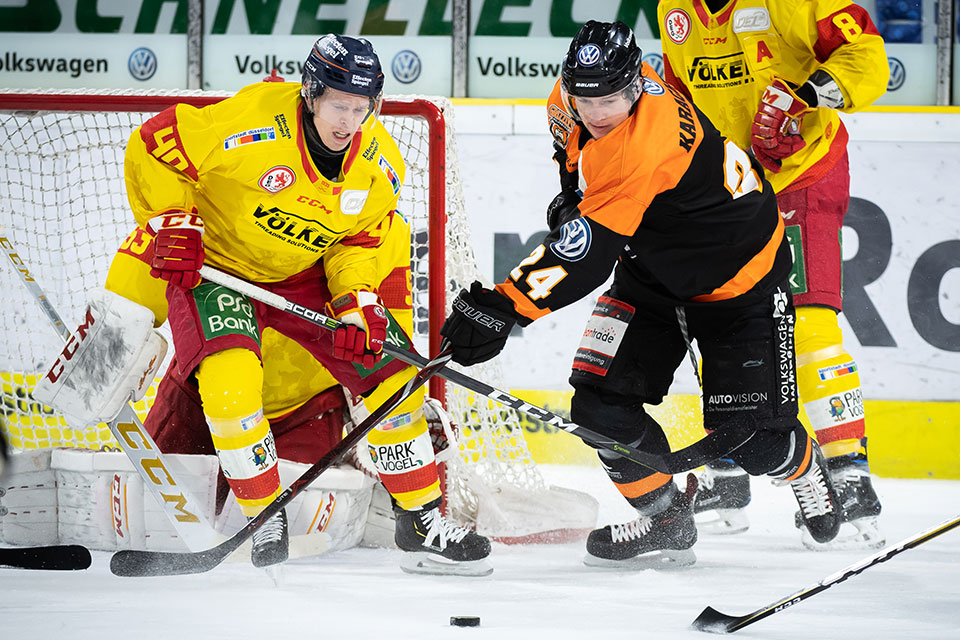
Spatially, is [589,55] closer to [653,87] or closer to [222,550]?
[653,87]

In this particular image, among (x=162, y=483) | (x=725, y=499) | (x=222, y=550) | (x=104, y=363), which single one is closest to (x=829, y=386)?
(x=725, y=499)

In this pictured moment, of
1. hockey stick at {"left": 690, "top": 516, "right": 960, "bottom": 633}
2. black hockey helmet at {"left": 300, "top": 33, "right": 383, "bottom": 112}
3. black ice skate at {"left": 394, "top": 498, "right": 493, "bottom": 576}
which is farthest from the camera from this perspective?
black ice skate at {"left": 394, "top": 498, "right": 493, "bottom": 576}

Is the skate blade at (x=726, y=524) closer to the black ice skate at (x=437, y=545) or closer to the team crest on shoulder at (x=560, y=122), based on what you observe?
the black ice skate at (x=437, y=545)

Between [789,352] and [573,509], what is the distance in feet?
2.37

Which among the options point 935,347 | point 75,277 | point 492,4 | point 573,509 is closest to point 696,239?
point 573,509

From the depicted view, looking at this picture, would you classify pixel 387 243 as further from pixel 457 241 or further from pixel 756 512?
pixel 756 512

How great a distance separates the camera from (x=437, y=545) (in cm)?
219

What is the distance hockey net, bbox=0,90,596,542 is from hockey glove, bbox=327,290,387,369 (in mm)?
341

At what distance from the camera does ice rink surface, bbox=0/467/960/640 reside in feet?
5.51

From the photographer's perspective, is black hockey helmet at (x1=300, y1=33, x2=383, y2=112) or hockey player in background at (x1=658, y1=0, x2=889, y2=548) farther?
hockey player in background at (x1=658, y1=0, x2=889, y2=548)

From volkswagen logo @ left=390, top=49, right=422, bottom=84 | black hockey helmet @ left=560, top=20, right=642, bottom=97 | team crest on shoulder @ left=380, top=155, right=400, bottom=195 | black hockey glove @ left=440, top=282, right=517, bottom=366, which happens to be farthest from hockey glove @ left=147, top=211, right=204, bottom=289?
volkswagen logo @ left=390, top=49, right=422, bottom=84

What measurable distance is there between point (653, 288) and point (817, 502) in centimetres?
64

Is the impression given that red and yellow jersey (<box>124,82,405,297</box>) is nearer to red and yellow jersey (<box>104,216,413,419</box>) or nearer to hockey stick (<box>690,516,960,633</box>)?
red and yellow jersey (<box>104,216,413,419</box>)

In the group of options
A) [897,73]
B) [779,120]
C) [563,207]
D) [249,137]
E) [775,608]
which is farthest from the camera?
[897,73]
